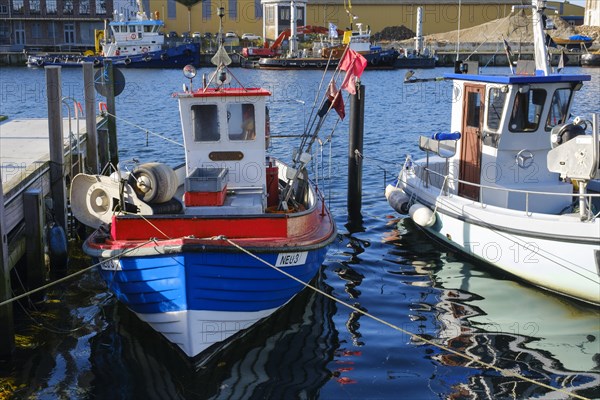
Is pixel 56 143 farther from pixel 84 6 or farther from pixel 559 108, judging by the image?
pixel 84 6

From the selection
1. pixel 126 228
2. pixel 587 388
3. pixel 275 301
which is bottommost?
pixel 587 388

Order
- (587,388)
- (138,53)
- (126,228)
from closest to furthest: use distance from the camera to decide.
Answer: (587,388) < (126,228) < (138,53)

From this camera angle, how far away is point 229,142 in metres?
11.1

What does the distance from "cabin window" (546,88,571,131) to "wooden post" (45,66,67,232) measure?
25.4 ft

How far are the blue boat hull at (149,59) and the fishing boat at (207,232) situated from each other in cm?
5329

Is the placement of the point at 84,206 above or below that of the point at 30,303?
above

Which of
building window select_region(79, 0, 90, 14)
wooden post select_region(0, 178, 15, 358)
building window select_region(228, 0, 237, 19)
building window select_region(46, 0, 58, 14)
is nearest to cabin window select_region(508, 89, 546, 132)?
wooden post select_region(0, 178, 15, 358)

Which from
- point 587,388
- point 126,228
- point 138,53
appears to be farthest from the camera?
point 138,53

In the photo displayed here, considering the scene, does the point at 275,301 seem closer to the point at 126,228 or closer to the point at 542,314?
the point at 126,228

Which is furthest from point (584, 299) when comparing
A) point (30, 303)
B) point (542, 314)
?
point (30, 303)

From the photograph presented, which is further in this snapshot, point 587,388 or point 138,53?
point 138,53

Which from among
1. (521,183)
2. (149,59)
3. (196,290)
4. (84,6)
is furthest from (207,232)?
(84,6)

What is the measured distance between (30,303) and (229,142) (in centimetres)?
361

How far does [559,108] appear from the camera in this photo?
12.9 m
